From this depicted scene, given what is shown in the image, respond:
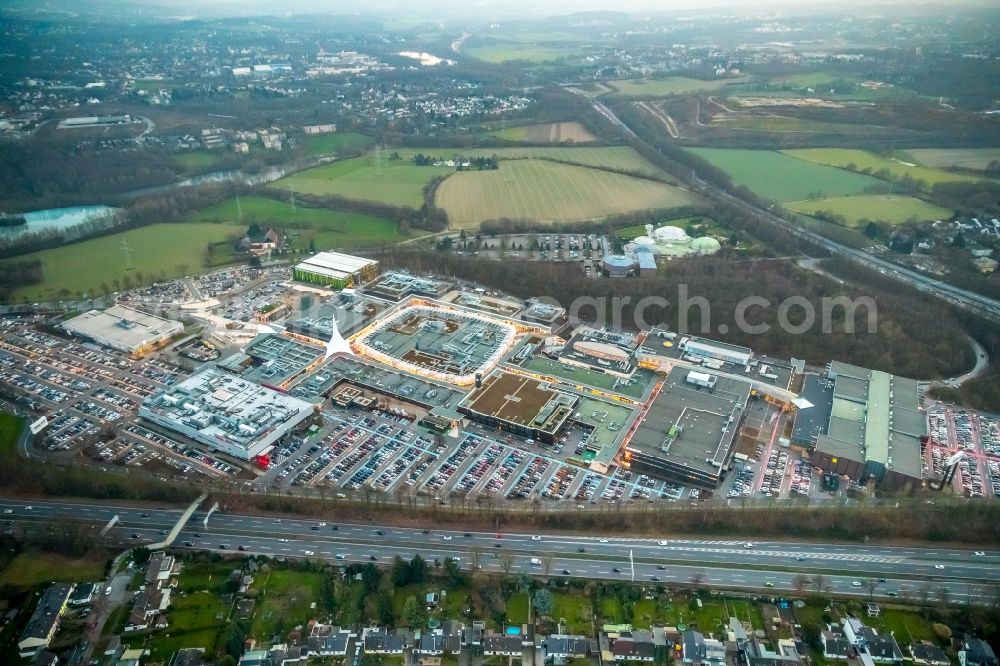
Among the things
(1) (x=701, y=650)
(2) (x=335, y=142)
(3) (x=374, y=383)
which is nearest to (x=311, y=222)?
(2) (x=335, y=142)

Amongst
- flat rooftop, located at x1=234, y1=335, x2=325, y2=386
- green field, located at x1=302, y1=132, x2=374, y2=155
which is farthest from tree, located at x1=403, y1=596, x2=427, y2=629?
green field, located at x1=302, y1=132, x2=374, y2=155

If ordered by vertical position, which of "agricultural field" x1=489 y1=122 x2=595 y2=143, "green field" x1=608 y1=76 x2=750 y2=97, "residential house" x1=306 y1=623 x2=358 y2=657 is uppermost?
"green field" x1=608 y1=76 x2=750 y2=97

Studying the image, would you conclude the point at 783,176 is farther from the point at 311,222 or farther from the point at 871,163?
Result: the point at 311,222

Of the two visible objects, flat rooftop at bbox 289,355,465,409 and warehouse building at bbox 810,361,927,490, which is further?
flat rooftop at bbox 289,355,465,409

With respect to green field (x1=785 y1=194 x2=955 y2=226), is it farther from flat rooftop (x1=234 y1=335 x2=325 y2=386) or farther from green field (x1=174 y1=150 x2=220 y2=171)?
green field (x1=174 y1=150 x2=220 y2=171)

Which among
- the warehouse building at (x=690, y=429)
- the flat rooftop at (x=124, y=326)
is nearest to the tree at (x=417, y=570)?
the warehouse building at (x=690, y=429)

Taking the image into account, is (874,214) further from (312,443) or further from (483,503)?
(312,443)

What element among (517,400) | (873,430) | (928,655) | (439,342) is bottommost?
(928,655)
